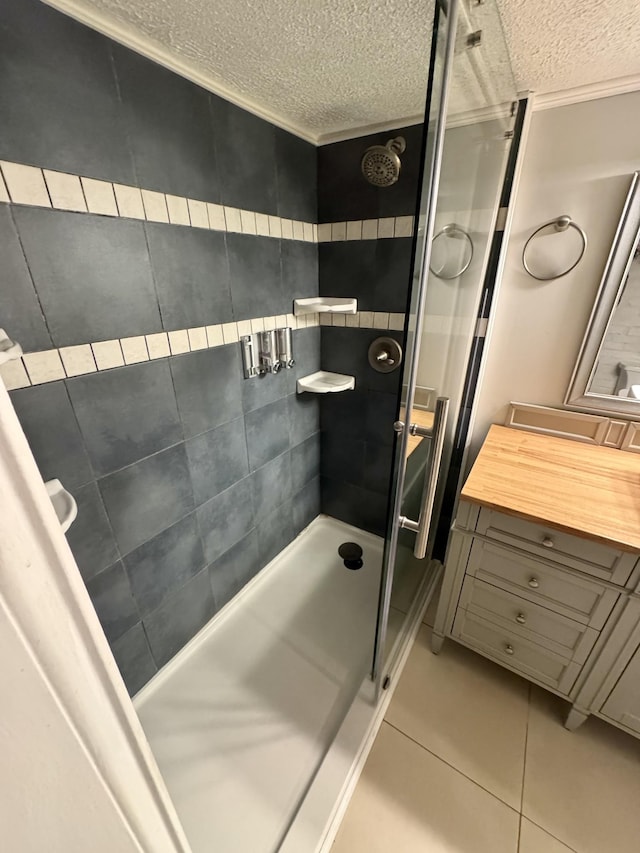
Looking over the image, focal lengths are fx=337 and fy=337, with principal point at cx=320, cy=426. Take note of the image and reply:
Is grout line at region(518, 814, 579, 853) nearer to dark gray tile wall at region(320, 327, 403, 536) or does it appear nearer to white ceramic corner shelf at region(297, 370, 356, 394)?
dark gray tile wall at region(320, 327, 403, 536)

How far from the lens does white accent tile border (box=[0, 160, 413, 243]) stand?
0.76 m

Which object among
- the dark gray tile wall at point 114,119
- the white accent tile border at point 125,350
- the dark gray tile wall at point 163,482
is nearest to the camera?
the dark gray tile wall at point 114,119

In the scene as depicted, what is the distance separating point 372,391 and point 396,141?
1.04 meters

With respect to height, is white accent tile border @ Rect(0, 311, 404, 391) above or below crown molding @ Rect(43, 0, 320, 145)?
below

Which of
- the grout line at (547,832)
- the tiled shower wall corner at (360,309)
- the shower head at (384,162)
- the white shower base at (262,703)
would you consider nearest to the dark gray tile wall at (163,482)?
the white shower base at (262,703)

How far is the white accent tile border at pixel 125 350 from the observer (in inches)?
32.7

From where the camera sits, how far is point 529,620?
1.18 m

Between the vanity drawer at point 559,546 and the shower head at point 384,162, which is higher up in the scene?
the shower head at point 384,162

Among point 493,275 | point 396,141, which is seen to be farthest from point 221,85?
point 493,275

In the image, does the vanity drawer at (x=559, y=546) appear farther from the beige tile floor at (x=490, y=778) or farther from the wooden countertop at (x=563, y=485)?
the beige tile floor at (x=490, y=778)

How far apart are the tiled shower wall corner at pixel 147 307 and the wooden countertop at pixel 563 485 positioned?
984 mm

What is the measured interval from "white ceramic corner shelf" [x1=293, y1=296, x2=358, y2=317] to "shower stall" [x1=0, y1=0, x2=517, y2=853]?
0.03 m

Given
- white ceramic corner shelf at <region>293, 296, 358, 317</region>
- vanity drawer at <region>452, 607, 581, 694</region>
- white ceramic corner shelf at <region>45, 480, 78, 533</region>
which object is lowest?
vanity drawer at <region>452, 607, 581, 694</region>

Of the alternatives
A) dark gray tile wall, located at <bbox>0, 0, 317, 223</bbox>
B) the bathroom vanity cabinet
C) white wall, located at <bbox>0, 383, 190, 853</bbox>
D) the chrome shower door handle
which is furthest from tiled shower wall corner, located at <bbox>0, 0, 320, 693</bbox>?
the bathroom vanity cabinet
